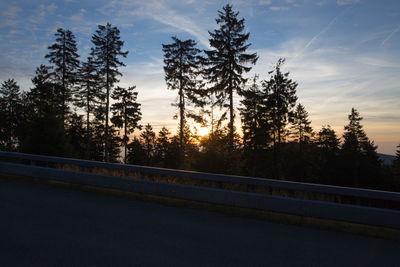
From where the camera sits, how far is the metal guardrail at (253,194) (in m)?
4.34

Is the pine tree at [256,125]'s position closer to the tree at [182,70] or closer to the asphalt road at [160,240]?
the tree at [182,70]

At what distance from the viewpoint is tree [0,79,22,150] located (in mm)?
40281

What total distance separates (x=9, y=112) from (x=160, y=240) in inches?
1969

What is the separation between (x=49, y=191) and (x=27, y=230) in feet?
10.5

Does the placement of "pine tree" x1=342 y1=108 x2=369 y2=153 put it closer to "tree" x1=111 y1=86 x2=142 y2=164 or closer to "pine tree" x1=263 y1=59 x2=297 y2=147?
"pine tree" x1=263 y1=59 x2=297 y2=147

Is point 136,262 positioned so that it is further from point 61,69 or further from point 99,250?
point 61,69

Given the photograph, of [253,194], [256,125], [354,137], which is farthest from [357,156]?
[253,194]

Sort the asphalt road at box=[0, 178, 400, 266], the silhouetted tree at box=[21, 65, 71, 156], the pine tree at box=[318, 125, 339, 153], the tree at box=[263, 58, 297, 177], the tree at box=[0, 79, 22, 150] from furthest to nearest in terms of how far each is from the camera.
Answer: the pine tree at box=[318, 125, 339, 153] → the tree at box=[0, 79, 22, 150] → the tree at box=[263, 58, 297, 177] → the silhouetted tree at box=[21, 65, 71, 156] → the asphalt road at box=[0, 178, 400, 266]

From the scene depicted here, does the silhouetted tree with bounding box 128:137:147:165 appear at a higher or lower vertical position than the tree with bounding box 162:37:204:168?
lower

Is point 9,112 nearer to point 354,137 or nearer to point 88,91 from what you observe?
point 88,91

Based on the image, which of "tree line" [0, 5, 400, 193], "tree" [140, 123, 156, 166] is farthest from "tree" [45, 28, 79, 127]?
"tree" [140, 123, 156, 166]

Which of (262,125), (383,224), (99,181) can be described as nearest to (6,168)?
(99,181)

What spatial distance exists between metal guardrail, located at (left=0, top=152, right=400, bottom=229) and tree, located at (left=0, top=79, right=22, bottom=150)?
40.7 metres

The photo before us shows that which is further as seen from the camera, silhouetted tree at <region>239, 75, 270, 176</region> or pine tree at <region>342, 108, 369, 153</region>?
pine tree at <region>342, 108, 369, 153</region>
